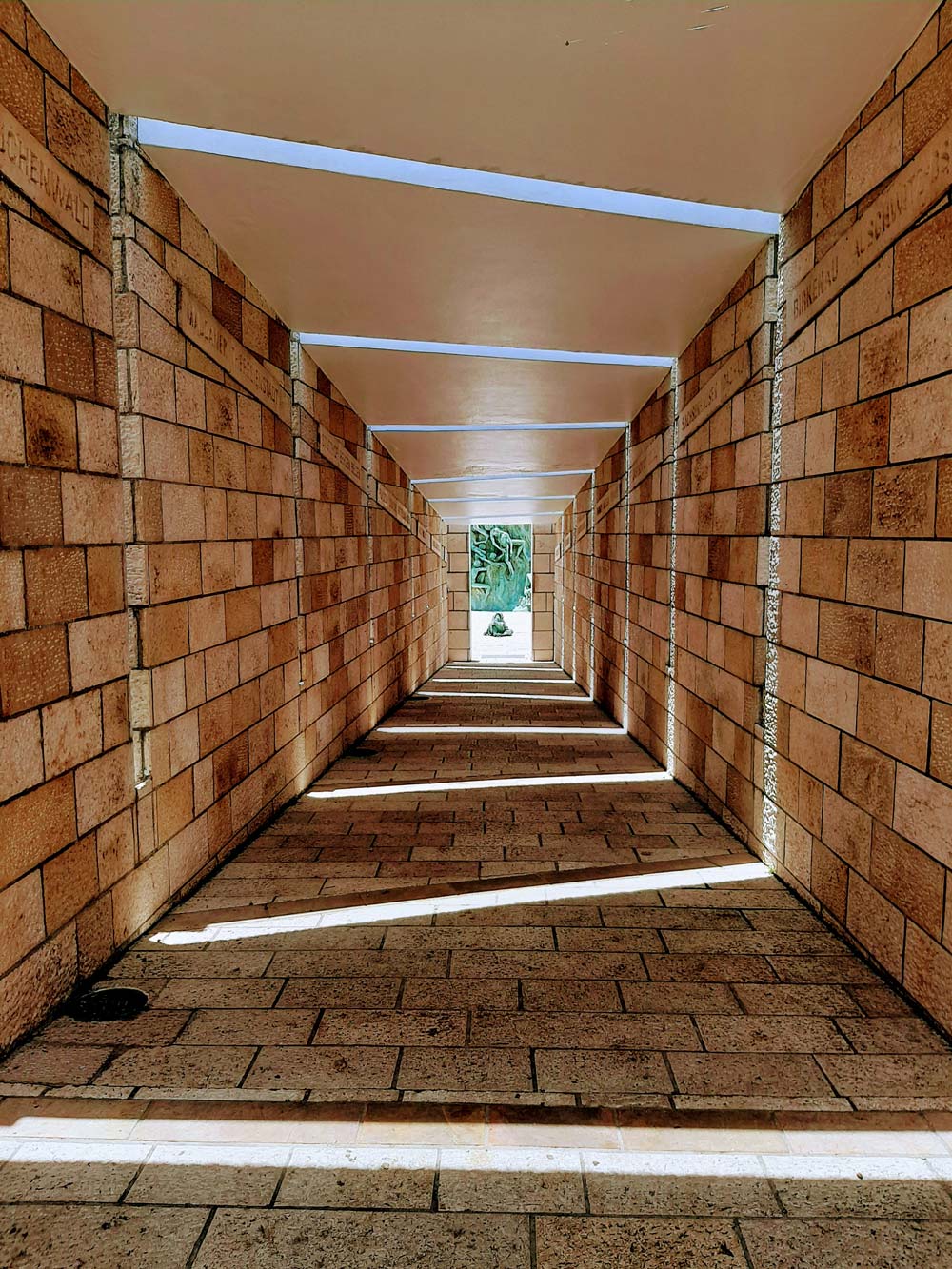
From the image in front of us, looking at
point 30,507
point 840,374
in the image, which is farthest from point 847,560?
point 30,507

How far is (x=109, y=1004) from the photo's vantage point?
300 centimetres

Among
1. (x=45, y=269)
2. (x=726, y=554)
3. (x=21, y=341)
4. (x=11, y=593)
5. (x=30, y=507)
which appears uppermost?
(x=45, y=269)

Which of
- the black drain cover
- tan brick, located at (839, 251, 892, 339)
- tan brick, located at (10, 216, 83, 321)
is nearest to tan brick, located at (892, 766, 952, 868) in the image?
tan brick, located at (839, 251, 892, 339)

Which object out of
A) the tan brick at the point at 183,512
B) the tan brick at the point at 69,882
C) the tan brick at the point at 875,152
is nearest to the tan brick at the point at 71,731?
the tan brick at the point at 69,882

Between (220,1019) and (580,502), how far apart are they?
11.2m

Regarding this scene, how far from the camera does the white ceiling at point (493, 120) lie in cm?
283

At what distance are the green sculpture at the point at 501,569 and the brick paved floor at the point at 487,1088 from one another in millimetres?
19780

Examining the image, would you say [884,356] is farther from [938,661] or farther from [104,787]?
[104,787]

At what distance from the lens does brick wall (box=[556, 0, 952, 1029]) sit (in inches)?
111

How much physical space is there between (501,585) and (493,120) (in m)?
21.5

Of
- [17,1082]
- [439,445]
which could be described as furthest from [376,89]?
[439,445]

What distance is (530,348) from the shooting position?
6.25 meters

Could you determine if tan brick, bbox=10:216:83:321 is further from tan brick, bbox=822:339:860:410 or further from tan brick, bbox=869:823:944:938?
tan brick, bbox=869:823:944:938

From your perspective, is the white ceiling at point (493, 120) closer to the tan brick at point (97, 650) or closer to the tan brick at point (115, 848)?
the tan brick at point (97, 650)
